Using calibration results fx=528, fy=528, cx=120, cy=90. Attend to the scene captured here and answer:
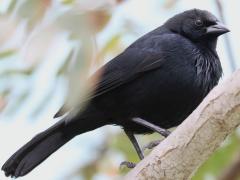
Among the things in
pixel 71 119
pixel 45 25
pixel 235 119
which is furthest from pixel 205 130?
pixel 71 119

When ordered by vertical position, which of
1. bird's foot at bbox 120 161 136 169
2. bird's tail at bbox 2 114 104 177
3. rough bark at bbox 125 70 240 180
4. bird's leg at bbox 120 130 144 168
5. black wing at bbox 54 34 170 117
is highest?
rough bark at bbox 125 70 240 180

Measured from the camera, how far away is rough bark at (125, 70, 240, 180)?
2350mm

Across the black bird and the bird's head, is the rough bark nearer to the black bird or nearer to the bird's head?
the black bird

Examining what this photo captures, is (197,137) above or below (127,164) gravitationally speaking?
above

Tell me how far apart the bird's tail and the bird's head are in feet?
3.59

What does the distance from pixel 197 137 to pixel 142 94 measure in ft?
4.79

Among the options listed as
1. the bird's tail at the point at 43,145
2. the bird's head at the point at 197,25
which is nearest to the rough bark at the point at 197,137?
the bird's tail at the point at 43,145

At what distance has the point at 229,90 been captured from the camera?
232 centimetres

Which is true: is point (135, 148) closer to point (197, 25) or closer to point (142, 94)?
point (142, 94)

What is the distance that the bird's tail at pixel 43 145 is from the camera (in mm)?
3783

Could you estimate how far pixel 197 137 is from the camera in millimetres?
2455

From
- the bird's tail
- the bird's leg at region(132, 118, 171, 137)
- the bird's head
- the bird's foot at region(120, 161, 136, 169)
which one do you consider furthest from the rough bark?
the bird's head

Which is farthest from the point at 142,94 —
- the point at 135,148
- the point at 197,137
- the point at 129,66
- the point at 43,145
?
the point at 197,137

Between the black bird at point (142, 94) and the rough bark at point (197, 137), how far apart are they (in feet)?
3.98
